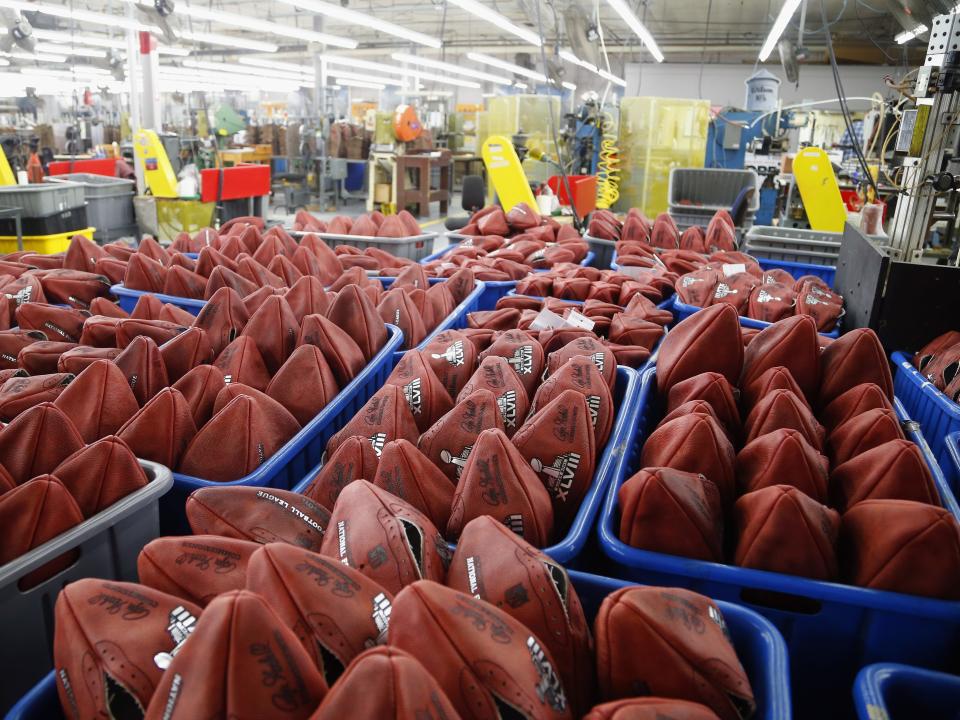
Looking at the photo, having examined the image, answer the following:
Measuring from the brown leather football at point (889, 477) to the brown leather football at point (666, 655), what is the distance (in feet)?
1.78

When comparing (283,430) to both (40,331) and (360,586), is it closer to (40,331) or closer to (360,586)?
(360,586)

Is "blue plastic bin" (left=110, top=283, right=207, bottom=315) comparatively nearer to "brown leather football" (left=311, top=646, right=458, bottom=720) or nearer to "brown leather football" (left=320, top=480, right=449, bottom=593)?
"brown leather football" (left=320, top=480, right=449, bottom=593)

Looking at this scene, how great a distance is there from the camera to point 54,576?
116 centimetres

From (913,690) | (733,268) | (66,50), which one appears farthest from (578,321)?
(66,50)

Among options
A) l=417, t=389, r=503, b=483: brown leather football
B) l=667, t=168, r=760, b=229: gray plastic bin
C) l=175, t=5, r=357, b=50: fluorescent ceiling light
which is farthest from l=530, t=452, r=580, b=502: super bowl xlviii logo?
l=175, t=5, r=357, b=50: fluorescent ceiling light

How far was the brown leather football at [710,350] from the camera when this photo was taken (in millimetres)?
1936

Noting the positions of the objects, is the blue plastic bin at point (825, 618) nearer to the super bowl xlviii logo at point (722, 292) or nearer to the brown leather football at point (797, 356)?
the brown leather football at point (797, 356)

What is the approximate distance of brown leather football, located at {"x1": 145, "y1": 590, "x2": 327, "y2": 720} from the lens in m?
0.77

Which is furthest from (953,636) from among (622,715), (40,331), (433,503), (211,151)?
(211,151)

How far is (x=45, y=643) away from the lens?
115 centimetres

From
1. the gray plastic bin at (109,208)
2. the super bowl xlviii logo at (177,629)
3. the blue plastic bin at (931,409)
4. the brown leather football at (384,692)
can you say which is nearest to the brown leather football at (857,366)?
the blue plastic bin at (931,409)

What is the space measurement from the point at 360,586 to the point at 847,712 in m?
0.89

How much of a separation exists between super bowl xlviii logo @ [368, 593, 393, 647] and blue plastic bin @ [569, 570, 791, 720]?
0.34m

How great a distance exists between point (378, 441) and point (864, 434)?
108 centimetres
